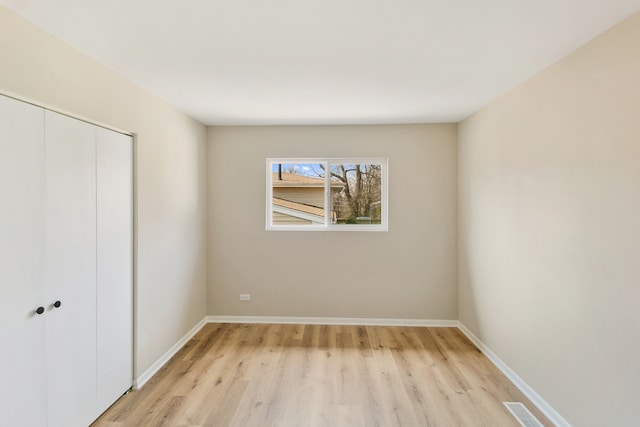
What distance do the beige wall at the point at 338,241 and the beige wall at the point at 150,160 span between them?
30cm

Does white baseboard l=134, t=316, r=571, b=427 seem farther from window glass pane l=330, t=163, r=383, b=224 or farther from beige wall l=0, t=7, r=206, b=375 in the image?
window glass pane l=330, t=163, r=383, b=224

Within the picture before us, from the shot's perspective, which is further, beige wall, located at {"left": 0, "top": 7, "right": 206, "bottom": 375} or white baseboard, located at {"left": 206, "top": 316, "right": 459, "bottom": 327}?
white baseboard, located at {"left": 206, "top": 316, "right": 459, "bottom": 327}

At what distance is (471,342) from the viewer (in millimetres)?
3555

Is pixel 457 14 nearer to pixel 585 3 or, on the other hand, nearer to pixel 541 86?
pixel 585 3

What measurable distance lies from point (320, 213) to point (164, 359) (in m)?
2.29

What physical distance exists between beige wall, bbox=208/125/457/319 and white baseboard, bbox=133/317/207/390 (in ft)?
1.46

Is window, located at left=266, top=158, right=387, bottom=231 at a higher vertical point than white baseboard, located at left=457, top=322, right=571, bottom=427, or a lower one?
higher

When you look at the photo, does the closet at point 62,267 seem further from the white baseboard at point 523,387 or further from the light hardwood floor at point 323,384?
the white baseboard at point 523,387

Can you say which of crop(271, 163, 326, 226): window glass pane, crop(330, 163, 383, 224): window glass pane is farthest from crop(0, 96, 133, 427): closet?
crop(330, 163, 383, 224): window glass pane

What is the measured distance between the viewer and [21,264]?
5.61 ft

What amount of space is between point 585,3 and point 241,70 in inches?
78.0

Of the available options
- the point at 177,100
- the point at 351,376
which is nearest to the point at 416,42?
the point at 177,100

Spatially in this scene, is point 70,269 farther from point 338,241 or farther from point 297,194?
point 338,241

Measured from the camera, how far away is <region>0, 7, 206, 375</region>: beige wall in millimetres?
1758
